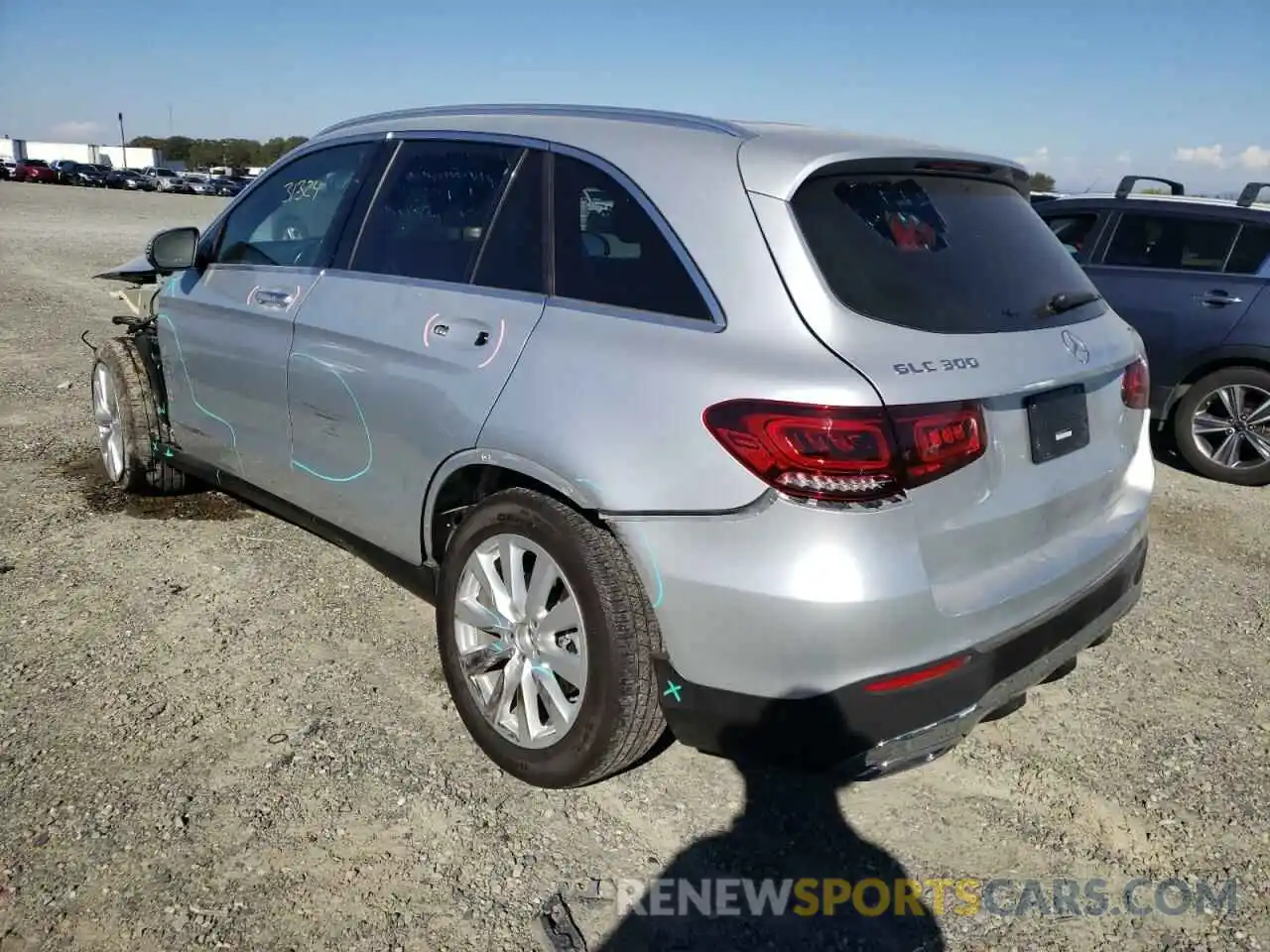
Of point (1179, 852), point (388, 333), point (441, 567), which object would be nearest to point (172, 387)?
point (388, 333)

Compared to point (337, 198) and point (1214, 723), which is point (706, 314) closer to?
point (337, 198)

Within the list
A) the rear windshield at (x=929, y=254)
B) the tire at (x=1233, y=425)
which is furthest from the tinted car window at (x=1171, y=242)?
the rear windshield at (x=929, y=254)

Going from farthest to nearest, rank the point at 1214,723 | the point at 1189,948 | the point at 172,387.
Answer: the point at 172,387 → the point at 1214,723 → the point at 1189,948

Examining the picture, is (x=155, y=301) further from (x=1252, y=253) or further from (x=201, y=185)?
(x=201, y=185)

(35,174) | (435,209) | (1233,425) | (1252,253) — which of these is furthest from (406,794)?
(35,174)

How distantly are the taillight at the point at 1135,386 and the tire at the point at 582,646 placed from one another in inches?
61.7

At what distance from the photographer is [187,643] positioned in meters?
3.55

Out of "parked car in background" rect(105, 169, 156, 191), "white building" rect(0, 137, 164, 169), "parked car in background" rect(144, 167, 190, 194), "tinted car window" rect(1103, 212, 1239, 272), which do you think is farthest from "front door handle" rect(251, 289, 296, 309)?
"white building" rect(0, 137, 164, 169)

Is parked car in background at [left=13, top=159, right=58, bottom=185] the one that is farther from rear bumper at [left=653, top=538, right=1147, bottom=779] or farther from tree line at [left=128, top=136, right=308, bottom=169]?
rear bumper at [left=653, top=538, right=1147, bottom=779]

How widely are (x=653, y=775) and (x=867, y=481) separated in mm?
1260

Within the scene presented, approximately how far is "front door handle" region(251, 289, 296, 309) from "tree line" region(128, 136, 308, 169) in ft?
352

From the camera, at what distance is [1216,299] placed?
20.0ft

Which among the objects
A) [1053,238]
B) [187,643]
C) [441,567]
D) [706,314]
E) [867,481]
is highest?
[1053,238]

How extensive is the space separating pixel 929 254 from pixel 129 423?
3776 millimetres
